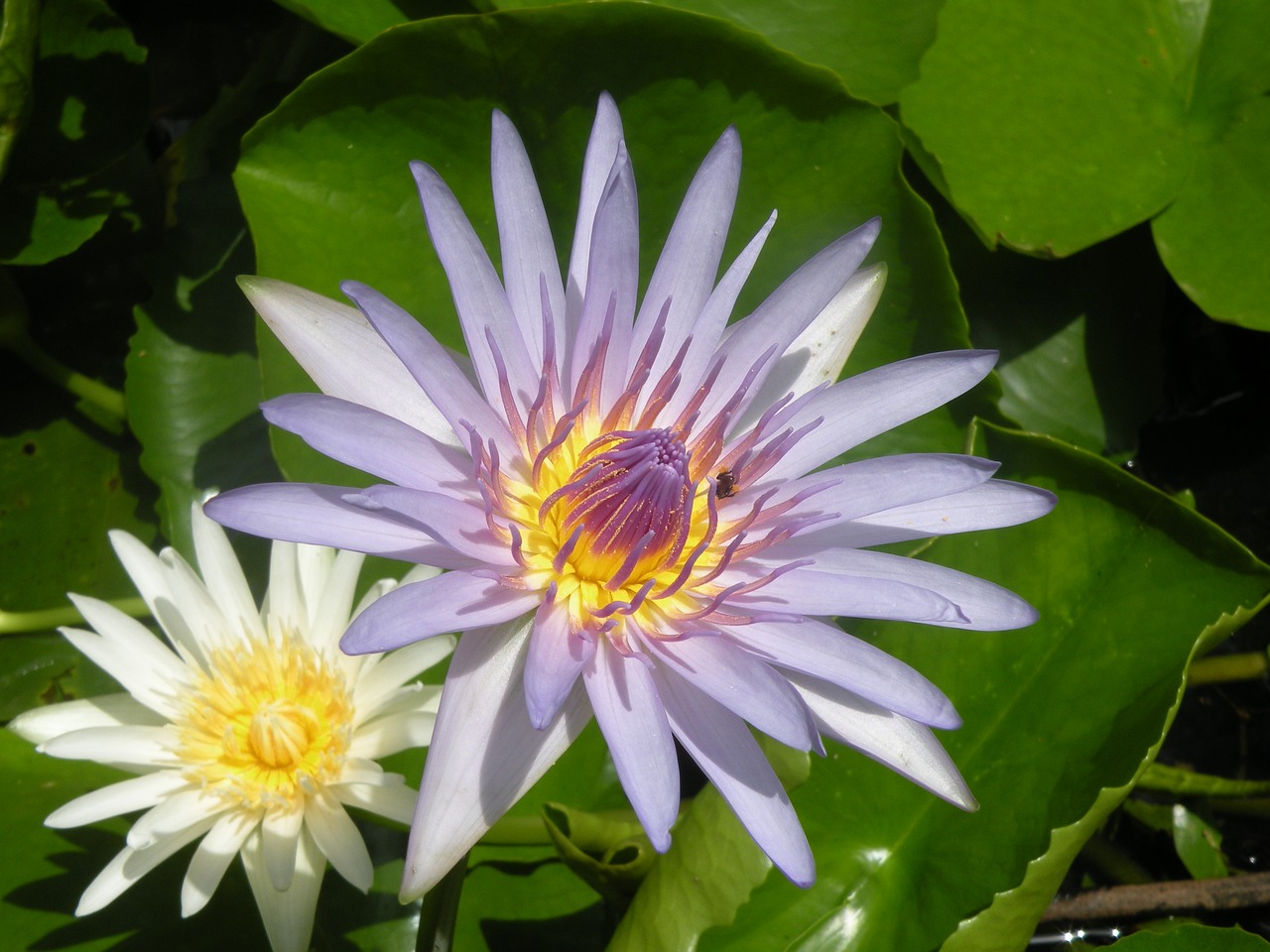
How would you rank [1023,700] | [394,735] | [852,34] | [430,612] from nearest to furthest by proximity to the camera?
[430,612] < [394,735] < [1023,700] < [852,34]

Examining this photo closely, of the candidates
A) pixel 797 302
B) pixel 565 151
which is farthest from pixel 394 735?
pixel 565 151

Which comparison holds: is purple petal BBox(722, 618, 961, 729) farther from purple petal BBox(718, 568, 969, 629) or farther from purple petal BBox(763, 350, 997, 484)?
purple petal BBox(763, 350, 997, 484)

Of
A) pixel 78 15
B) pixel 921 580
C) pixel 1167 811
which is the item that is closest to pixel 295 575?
pixel 921 580

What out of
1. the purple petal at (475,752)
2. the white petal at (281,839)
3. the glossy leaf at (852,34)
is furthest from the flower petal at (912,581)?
the glossy leaf at (852,34)

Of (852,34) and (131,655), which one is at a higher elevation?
(852,34)

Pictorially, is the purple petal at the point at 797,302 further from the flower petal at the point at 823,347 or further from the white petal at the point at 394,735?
the white petal at the point at 394,735

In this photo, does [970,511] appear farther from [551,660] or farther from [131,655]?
[131,655]
